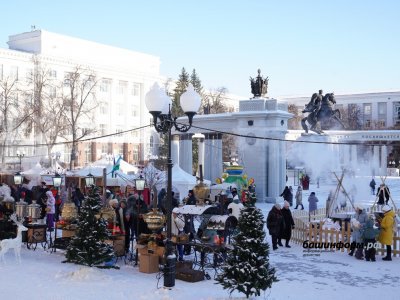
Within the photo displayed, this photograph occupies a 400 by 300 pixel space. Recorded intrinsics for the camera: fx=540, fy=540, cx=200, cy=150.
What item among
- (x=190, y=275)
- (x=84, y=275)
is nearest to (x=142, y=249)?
(x=84, y=275)

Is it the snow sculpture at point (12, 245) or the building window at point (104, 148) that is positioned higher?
the building window at point (104, 148)

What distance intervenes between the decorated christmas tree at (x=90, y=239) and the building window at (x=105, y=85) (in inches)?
2164

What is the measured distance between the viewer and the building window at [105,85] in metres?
65.9

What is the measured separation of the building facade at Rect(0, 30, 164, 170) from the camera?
5616 cm

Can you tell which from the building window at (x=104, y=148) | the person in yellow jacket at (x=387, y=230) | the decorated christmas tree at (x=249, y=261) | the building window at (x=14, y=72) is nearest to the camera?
the decorated christmas tree at (x=249, y=261)

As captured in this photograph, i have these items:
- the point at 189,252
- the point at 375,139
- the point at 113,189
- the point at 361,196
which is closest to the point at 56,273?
the point at 189,252

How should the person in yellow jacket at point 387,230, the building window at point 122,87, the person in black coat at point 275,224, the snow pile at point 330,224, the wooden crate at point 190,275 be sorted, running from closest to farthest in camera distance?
the wooden crate at point 190,275 → the person in yellow jacket at point 387,230 → the person in black coat at point 275,224 → the snow pile at point 330,224 → the building window at point 122,87

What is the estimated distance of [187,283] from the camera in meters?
11.2

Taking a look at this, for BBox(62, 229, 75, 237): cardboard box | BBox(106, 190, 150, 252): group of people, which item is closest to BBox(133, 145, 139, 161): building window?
BBox(62, 229, 75, 237): cardboard box

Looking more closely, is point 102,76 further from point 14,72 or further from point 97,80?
point 14,72

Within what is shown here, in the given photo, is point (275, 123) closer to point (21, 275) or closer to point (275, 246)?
point (275, 246)

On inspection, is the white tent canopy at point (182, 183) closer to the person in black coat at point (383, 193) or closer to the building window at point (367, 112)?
the person in black coat at point (383, 193)

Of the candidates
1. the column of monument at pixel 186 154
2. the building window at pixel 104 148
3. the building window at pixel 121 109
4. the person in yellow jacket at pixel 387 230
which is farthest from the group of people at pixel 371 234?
the building window at pixel 121 109

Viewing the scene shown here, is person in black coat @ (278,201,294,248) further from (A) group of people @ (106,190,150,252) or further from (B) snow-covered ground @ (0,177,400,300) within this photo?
(A) group of people @ (106,190,150,252)
